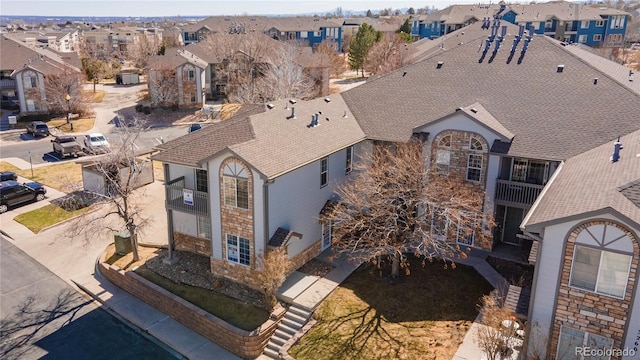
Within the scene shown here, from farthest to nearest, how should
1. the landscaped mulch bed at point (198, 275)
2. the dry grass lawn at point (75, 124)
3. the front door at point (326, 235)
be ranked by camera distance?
the dry grass lawn at point (75, 124) < the front door at point (326, 235) < the landscaped mulch bed at point (198, 275)

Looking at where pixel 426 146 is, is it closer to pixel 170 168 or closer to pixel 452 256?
pixel 452 256

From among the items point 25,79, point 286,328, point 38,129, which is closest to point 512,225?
point 286,328

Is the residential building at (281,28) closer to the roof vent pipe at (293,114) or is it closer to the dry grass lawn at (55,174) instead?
the dry grass lawn at (55,174)

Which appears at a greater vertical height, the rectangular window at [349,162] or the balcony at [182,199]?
the rectangular window at [349,162]

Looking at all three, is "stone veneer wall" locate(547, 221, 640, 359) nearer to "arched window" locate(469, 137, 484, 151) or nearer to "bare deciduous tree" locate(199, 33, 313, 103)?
"arched window" locate(469, 137, 484, 151)

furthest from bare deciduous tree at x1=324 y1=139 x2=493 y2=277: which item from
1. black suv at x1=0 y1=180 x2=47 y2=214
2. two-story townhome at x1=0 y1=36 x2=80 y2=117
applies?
two-story townhome at x1=0 y1=36 x2=80 y2=117

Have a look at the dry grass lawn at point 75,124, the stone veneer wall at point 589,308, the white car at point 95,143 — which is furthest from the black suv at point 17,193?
the stone veneer wall at point 589,308

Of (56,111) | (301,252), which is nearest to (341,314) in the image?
(301,252)

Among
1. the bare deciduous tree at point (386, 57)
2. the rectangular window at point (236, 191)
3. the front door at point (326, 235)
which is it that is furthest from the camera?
the bare deciduous tree at point (386, 57)
